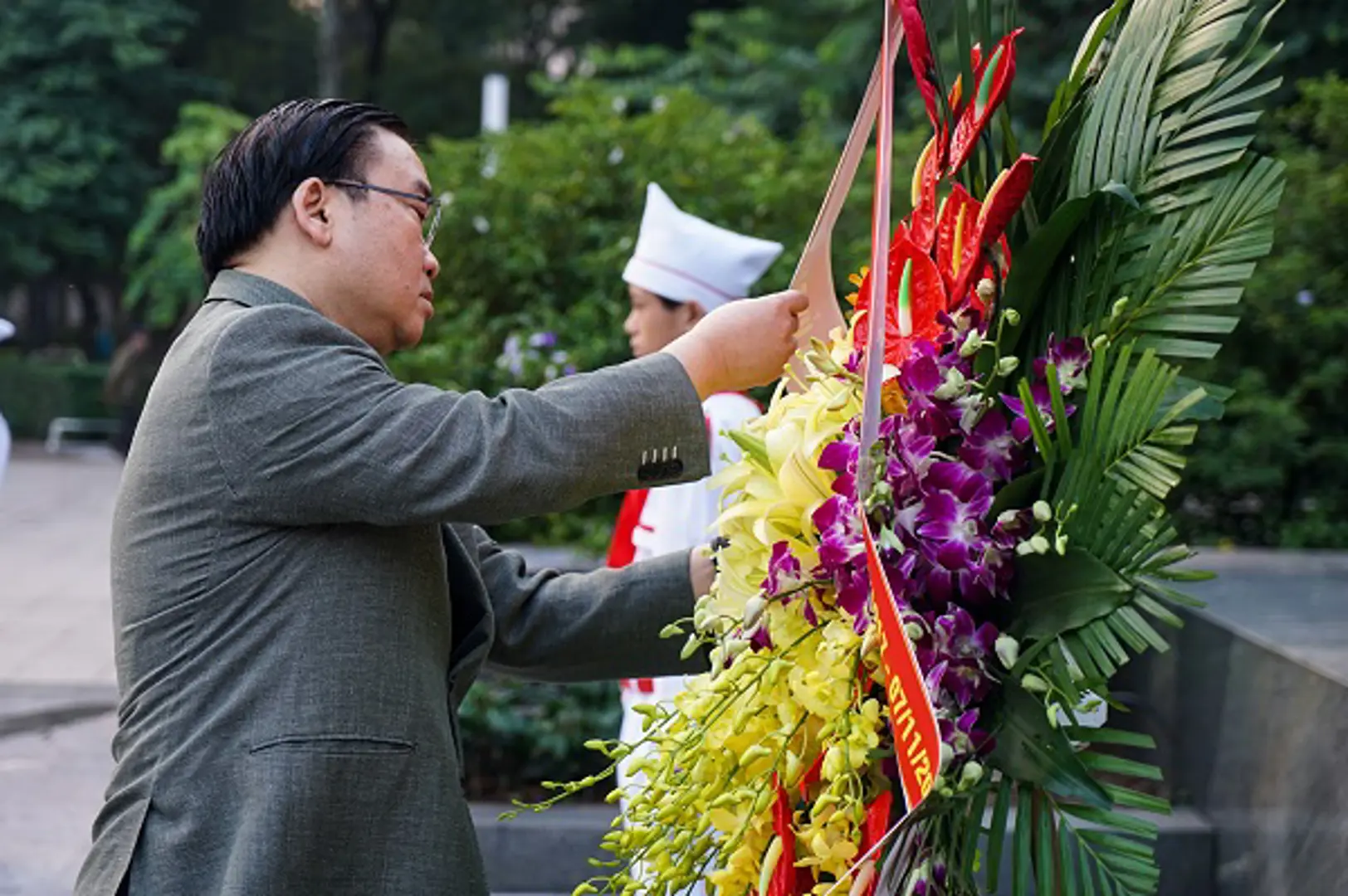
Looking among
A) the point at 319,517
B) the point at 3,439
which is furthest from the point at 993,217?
the point at 3,439

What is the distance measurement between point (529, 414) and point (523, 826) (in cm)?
328

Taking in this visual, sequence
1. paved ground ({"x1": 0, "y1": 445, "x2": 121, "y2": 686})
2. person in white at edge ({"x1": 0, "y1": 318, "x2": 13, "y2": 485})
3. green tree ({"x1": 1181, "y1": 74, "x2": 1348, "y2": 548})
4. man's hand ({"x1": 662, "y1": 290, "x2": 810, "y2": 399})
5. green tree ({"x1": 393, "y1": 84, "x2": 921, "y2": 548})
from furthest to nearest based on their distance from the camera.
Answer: paved ground ({"x1": 0, "y1": 445, "x2": 121, "y2": 686})
green tree ({"x1": 1181, "y1": 74, "x2": 1348, "y2": 548})
green tree ({"x1": 393, "y1": 84, "x2": 921, "y2": 548})
person in white at edge ({"x1": 0, "y1": 318, "x2": 13, "y2": 485})
man's hand ({"x1": 662, "y1": 290, "x2": 810, "y2": 399})

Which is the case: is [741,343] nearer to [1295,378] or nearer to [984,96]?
[984,96]

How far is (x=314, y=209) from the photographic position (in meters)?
2.23

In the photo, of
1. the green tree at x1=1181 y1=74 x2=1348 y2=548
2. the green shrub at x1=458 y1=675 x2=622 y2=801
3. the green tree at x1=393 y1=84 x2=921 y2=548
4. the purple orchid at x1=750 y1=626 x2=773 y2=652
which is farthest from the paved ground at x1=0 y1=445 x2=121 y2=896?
the green tree at x1=1181 y1=74 x2=1348 y2=548

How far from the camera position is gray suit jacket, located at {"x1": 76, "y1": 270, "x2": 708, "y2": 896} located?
6.68ft

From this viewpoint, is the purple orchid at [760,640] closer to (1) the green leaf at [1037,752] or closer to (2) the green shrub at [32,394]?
(1) the green leaf at [1037,752]

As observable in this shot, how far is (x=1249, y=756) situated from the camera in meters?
4.47

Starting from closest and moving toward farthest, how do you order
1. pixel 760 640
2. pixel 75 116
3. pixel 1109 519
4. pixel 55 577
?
pixel 1109 519, pixel 760 640, pixel 55 577, pixel 75 116

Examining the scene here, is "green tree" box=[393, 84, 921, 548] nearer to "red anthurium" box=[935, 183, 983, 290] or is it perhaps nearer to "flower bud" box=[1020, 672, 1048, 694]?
"red anthurium" box=[935, 183, 983, 290]

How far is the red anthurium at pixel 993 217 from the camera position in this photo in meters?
1.83

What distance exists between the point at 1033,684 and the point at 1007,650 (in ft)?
0.14

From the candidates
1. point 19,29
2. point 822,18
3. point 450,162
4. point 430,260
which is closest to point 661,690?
point 430,260

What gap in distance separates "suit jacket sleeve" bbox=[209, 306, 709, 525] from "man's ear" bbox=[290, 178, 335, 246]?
14 cm
